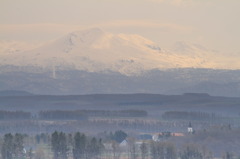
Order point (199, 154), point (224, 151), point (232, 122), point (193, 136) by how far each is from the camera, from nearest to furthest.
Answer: point (199, 154), point (224, 151), point (193, 136), point (232, 122)

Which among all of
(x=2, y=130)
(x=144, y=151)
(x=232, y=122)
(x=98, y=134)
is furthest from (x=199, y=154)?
(x=232, y=122)

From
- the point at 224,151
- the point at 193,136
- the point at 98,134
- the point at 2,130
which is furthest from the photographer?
the point at 2,130

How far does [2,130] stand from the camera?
18062 centimetres

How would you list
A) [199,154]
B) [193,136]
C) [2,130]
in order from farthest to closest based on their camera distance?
[2,130], [193,136], [199,154]

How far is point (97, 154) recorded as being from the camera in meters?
133

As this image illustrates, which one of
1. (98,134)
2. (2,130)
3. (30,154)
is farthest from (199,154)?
(2,130)

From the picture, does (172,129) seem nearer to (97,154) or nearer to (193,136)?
(193,136)

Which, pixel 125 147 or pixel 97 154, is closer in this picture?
pixel 97 154

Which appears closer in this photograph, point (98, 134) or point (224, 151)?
point (224, 151)

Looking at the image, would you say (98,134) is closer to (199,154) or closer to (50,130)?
(50,130)

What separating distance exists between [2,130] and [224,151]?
46.6 m

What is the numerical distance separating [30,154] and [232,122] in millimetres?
70765

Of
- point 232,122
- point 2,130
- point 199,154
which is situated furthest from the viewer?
point 232,122

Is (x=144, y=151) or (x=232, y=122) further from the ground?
(x=232, y=122)
